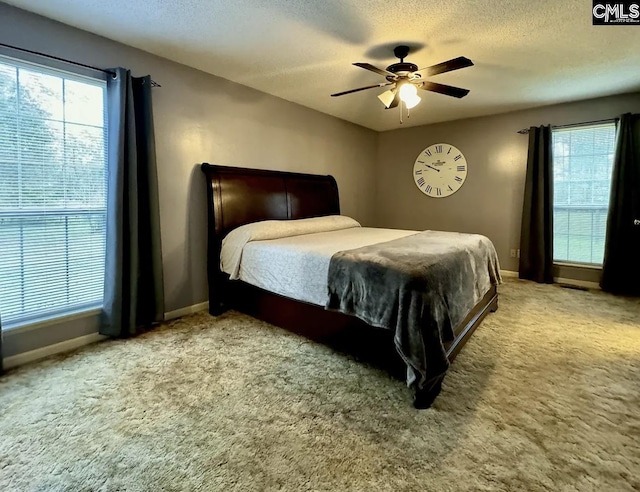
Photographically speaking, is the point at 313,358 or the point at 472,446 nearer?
the point at 472,446

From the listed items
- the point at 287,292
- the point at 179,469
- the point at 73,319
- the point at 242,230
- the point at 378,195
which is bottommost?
the point at 179,469

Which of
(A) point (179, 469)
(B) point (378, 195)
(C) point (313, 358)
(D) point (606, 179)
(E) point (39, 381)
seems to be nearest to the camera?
(A) point (179, 469)

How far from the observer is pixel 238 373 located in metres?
2.18

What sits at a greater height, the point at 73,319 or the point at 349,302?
the point at 349,302

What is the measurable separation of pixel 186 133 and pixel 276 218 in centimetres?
128

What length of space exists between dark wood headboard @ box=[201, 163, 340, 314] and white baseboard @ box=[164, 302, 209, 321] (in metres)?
0.18

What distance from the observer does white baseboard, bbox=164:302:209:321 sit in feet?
10.4

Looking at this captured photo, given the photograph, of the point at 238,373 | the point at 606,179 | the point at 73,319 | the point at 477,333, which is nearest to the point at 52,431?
the point at 238,373

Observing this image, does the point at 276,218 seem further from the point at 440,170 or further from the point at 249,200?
the point at 440,170

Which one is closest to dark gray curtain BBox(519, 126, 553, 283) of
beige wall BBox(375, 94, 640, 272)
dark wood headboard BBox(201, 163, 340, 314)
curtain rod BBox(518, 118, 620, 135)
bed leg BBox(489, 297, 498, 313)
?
curtain rod BBox(518, 118, 620, 135)

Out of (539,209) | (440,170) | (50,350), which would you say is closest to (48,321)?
(50,350)

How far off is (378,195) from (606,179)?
315cm

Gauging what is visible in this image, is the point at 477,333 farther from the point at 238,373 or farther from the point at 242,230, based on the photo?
the point at 242,230

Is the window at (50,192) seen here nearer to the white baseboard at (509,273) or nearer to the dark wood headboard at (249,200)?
the dark wood headboard at (249,200)
